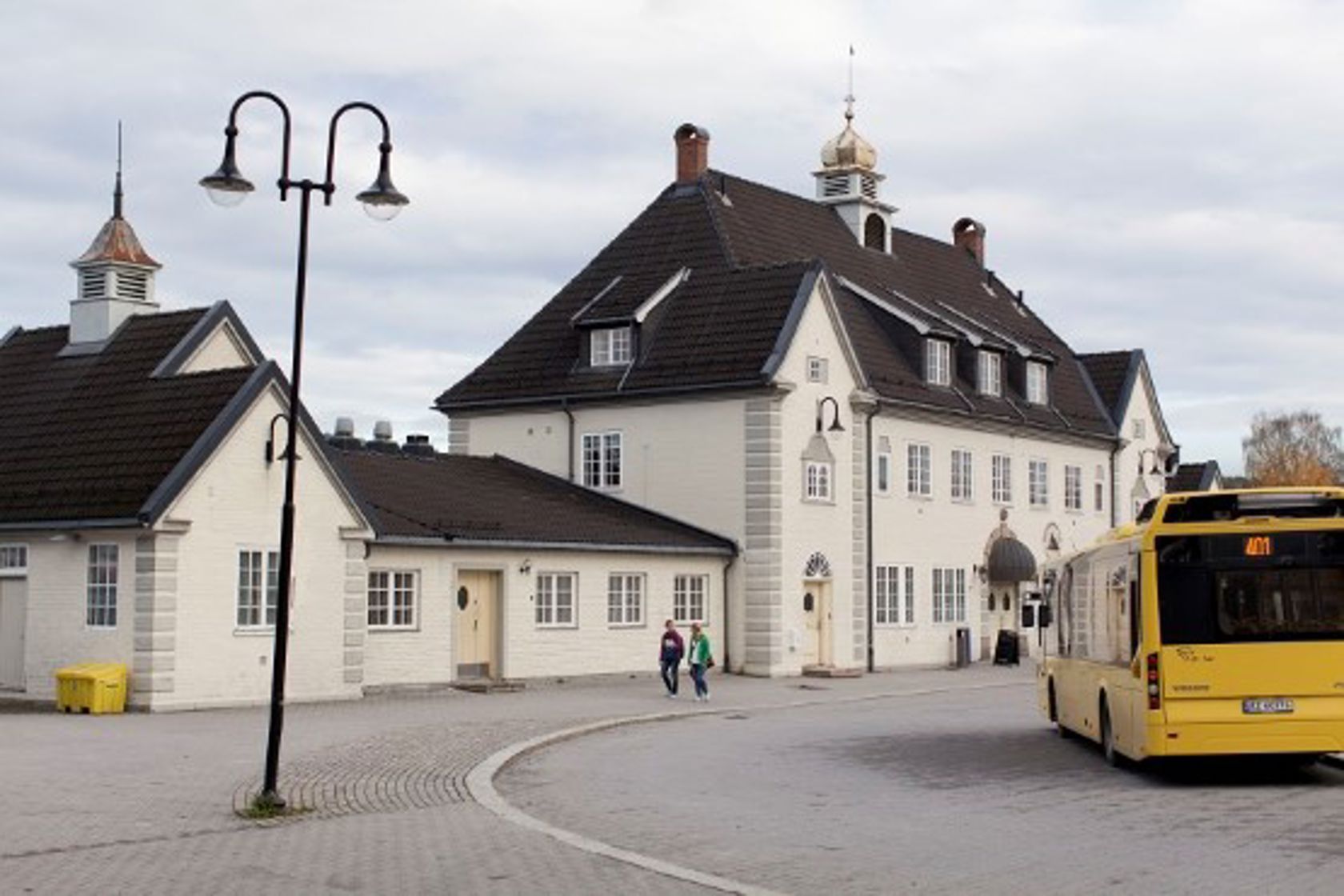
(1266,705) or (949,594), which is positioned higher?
(949,594)

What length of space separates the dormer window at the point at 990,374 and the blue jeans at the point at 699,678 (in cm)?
2020

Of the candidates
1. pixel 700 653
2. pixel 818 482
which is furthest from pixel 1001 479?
pixel 700 653

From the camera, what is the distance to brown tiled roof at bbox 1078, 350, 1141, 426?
60.4m

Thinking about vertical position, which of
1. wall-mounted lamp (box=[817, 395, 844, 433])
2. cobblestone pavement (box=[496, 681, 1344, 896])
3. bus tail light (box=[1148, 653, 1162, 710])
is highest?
wall-mounted lamp (box=[817, 395, 844, 433])

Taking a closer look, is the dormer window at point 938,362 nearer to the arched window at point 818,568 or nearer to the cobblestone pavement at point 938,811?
the arched window at point 818,568

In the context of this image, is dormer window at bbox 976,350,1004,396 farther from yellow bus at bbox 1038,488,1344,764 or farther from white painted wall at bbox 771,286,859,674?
yellow bus at bbox 1038,488,1344,764

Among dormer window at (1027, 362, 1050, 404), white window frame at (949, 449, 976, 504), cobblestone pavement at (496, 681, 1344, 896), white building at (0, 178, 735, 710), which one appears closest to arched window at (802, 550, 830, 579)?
white building at (0, 178, 735, 710)

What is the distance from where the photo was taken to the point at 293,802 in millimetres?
17906

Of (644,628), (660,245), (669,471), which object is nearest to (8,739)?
(644,628)

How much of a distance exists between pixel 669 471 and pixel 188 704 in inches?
659

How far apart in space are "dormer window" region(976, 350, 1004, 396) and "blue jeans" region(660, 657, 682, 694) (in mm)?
19758

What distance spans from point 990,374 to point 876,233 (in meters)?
6.91

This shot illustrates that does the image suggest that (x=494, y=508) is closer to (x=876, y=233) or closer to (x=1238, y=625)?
(x=1238, y=625)

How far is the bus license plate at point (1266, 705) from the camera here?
1938 centimetres
